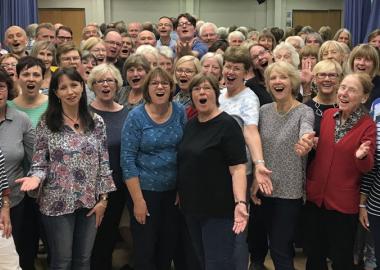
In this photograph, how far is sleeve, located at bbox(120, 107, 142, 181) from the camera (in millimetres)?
2928

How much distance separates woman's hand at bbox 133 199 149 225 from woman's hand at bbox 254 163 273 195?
74 cm

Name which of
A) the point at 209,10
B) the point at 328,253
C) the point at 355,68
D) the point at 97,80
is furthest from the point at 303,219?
the point at 209,10

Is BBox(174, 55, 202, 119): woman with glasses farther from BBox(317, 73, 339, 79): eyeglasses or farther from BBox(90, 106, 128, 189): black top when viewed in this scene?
BBox(317, 73, 339, 79): eyeglasses

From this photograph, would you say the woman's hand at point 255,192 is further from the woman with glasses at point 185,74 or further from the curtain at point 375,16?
the curtain at point 375,16

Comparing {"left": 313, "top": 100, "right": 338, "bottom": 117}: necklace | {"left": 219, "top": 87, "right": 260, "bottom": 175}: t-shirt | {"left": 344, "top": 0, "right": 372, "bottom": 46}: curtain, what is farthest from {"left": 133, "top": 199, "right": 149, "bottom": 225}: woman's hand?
{"left": 344, "top": 0, "right": 372, "bottom": 46}: curtain

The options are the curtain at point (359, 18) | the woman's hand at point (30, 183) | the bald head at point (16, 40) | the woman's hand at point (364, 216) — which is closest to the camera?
the woman's hand at point (30, 183)

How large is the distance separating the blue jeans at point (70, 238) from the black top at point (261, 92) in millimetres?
1471

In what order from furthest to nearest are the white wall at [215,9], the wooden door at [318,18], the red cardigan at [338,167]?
1. the wooden door at [318,18]
2. the white wall at [215,9]
3. the red cardigan at [338,167]

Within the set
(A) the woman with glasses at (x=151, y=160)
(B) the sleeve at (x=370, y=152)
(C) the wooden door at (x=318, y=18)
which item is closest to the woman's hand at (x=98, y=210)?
(A) the woman with glasses at (x=151, y=160)

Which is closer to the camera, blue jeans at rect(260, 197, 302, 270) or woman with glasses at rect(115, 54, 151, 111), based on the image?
blue jeans at rect(260, 197, 302, 270)

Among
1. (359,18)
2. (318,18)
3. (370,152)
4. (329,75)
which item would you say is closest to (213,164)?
(370,152)

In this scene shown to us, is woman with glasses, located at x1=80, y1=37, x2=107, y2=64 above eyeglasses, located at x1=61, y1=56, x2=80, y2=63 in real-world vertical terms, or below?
above

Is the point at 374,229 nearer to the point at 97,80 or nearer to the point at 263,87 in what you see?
the point at 263,87

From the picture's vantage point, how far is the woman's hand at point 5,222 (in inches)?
107
